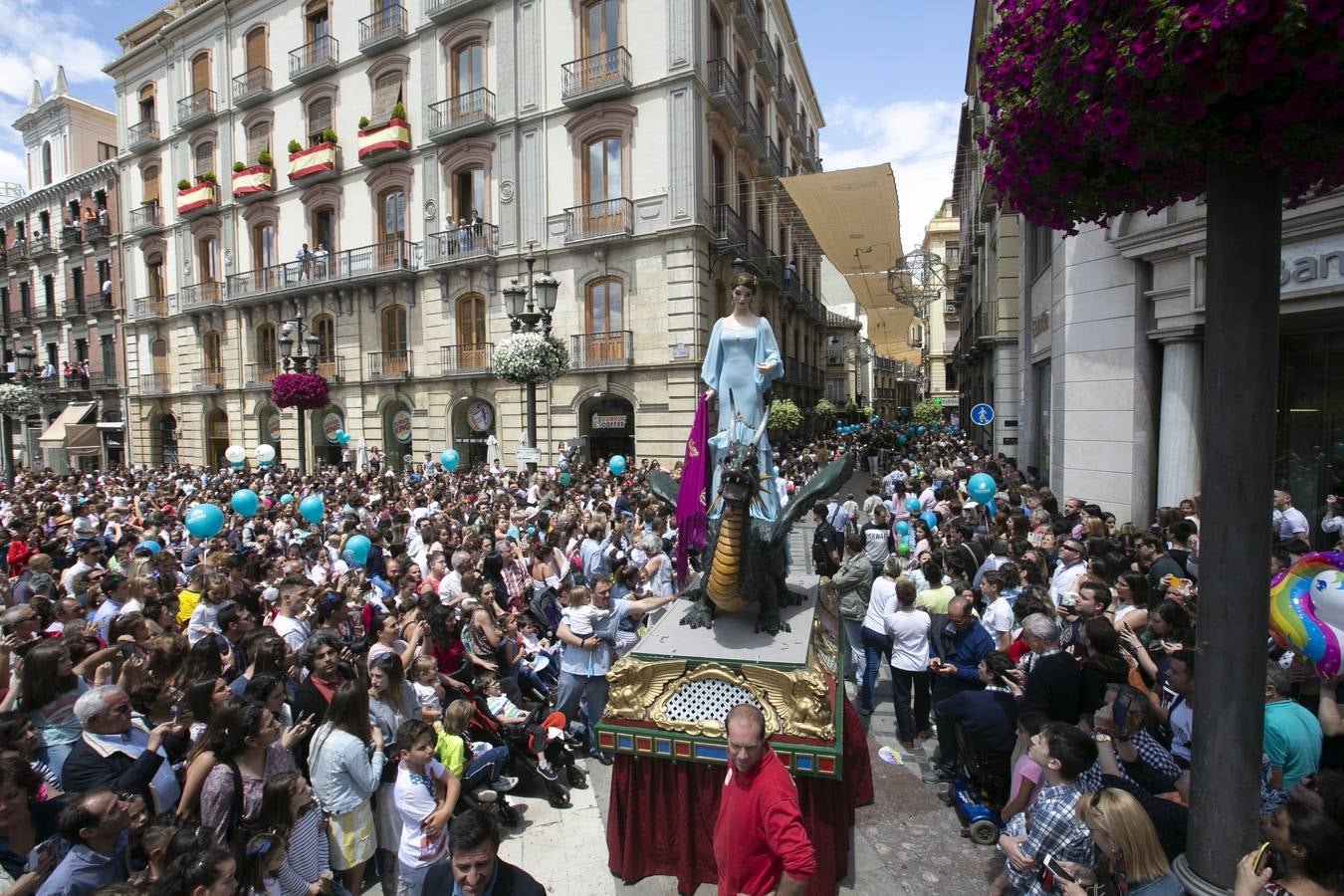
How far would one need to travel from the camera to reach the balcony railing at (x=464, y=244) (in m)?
21.3

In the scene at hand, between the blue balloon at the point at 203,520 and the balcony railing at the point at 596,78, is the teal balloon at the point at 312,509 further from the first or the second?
the balcony railing at the point at 596,78

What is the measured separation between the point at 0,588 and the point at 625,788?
7677 millimetres

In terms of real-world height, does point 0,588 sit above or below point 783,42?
below

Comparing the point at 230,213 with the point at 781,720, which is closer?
the point at 781,720

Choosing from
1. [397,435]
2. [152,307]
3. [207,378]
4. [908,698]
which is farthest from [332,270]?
[908,698]

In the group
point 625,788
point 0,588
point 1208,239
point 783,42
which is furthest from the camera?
point 783,42

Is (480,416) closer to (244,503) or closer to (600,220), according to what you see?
(600,220)

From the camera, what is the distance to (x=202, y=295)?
2877cm

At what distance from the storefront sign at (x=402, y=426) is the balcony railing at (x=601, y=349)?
24.4 feet

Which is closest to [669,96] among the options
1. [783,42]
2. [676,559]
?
[783,42]

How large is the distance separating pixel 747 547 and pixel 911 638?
2.22 meters

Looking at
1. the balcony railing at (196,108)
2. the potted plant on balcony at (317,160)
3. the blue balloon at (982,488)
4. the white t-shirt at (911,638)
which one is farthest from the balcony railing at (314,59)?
→ the white t-shirt at (911,638)

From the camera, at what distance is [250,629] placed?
18.1 ft

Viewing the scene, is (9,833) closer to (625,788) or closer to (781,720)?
(625,788)
